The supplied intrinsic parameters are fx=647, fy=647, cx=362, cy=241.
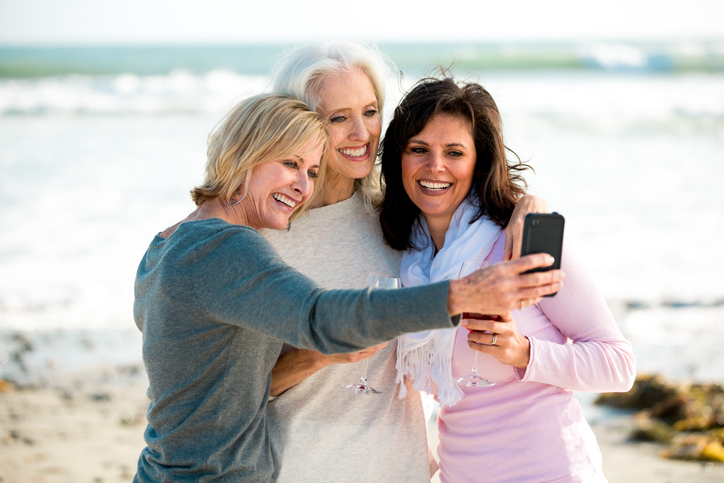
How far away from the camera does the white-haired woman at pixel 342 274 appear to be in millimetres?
2494

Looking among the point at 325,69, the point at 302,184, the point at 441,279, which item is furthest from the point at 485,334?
the point at 325,69

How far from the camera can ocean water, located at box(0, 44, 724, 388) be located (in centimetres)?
645

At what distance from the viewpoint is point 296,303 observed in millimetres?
1646

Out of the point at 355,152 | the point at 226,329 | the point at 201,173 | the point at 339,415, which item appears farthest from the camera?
the point at 201,173

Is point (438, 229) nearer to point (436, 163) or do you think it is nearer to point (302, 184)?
point (436, 163)

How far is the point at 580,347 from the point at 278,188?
1231mm

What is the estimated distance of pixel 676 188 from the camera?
10.4 metres

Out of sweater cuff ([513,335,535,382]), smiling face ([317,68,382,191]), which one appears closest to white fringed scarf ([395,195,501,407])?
sweater cuff ([513,335,535,382])

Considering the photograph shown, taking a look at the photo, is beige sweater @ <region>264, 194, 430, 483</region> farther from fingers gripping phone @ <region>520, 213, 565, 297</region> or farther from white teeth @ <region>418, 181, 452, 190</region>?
fingers gripping phone @ <region>520, 213, 565, 297</region>

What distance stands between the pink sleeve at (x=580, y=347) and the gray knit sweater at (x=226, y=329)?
0.86 meters

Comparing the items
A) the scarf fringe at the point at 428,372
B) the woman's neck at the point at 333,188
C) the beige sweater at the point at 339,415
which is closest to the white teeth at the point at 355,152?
the woman's neck at the point at 333,188

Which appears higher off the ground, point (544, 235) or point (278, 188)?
point (278, 188)

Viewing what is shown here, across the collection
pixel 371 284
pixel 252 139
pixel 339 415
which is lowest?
pixel 339 415

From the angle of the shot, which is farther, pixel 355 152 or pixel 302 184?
pixel 355 152
